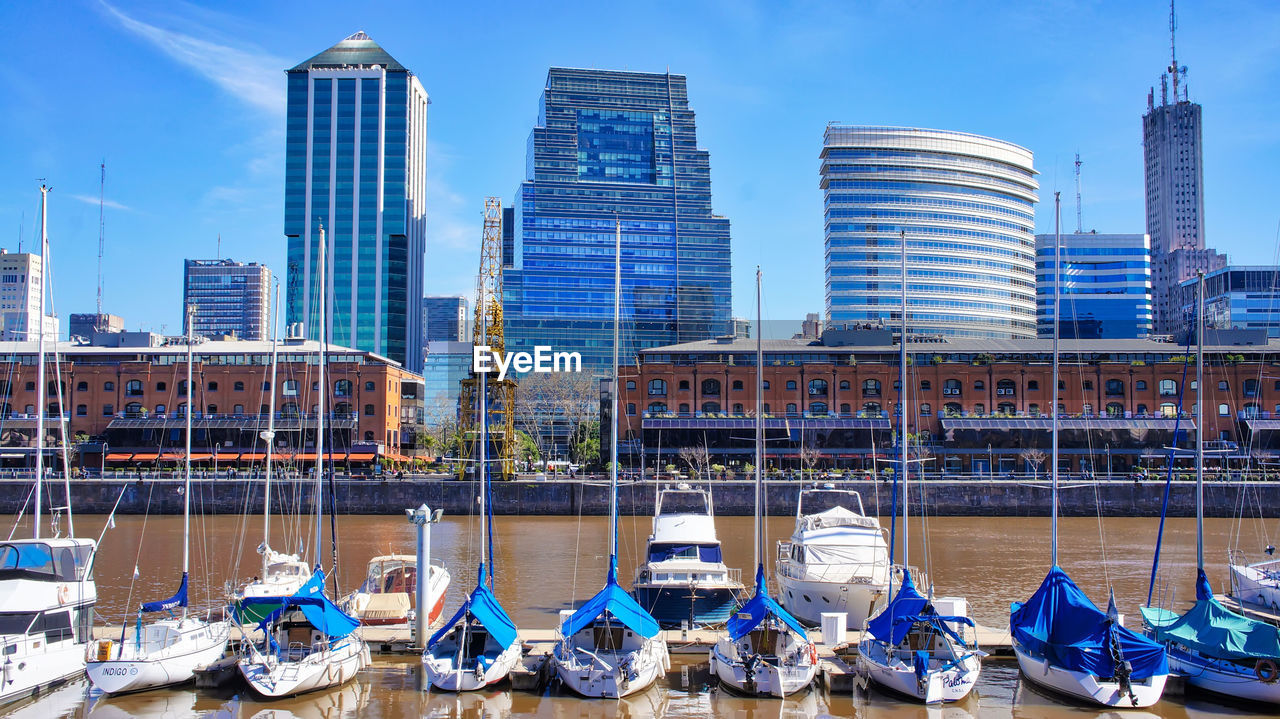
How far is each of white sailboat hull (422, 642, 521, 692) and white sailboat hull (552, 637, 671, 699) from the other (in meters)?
1.53

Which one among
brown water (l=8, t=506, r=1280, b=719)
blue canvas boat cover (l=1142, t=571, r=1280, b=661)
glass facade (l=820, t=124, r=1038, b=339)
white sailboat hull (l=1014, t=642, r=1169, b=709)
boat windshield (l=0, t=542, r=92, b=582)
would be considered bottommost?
brown water (l=8, t=506, r=1280, b=719)

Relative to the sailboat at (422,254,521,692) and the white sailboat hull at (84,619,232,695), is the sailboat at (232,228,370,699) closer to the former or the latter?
the white sailboat hull at (84,619,232,695)

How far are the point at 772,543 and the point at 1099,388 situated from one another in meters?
52.5

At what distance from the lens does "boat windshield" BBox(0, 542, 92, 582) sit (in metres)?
28.4

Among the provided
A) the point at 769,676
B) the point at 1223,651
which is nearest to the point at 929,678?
the point at 769,676

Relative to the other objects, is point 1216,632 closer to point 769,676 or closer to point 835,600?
point 835,600

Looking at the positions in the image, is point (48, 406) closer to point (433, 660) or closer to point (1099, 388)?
point (433, 660)

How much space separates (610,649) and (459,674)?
13.2 feet

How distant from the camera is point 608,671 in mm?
25953

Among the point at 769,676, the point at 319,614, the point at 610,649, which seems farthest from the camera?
the point at 319,614

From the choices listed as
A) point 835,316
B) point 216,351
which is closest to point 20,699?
point 216,351

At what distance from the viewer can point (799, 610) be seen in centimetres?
3581

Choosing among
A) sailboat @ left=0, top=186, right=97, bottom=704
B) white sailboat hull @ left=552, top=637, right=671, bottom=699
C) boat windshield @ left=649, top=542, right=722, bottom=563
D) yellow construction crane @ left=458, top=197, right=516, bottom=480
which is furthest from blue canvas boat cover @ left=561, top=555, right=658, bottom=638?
yellow construction crane @ left=458, top=197, right=516, bottom=480

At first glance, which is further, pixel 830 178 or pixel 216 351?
pixel 830 178
